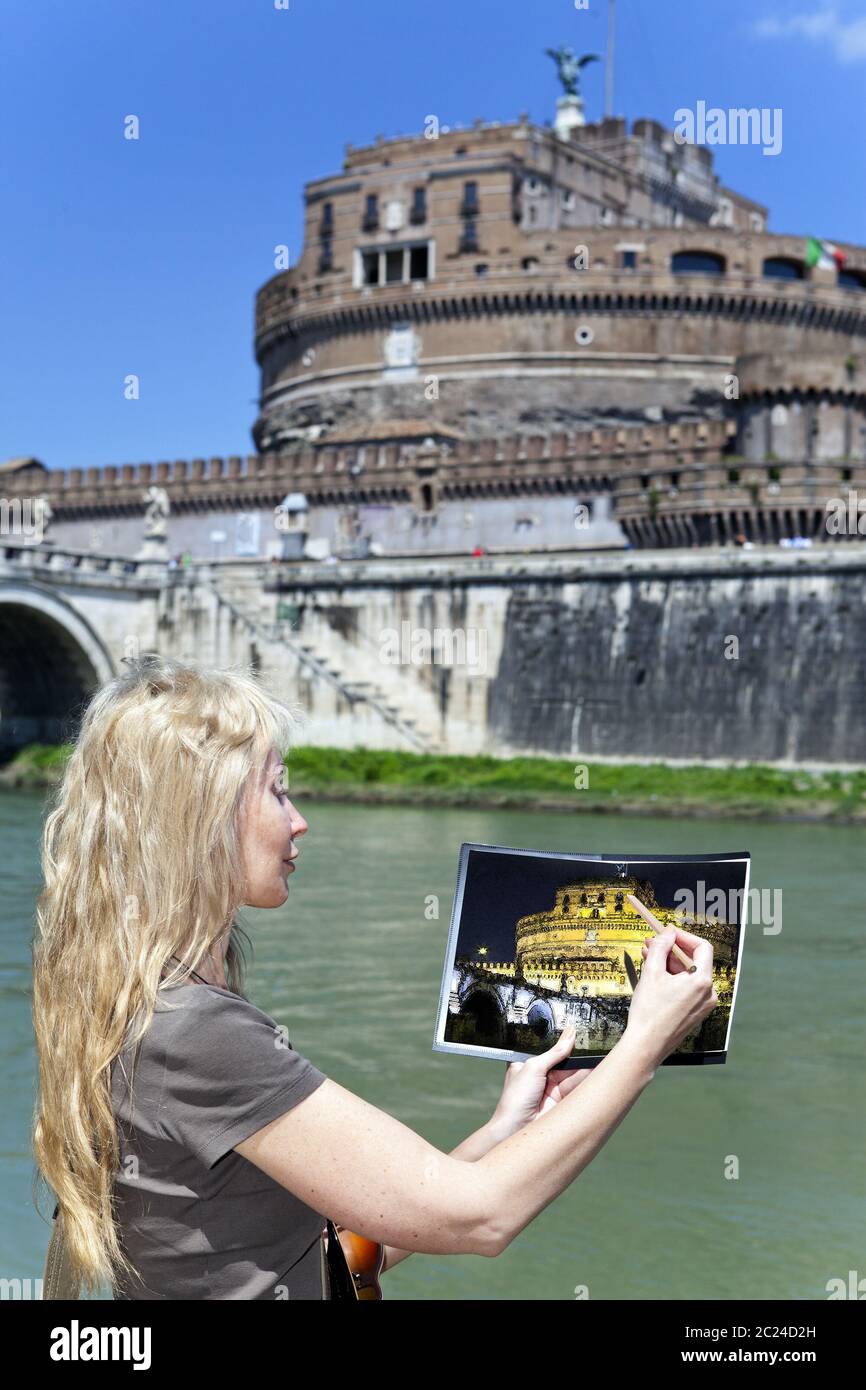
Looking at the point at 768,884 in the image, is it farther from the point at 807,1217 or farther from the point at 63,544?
the point at 63,544

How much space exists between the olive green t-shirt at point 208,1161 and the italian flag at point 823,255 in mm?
35303

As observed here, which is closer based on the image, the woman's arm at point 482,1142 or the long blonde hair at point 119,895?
the long blonde hair at point 119,895

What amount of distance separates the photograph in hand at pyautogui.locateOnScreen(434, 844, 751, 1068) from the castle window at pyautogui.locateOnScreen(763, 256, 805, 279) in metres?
34.8

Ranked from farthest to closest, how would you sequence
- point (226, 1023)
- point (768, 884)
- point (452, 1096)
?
1. point (768, 884)
2. point (452, 1096)
3. point (226, 1023)

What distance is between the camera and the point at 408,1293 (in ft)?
13.4

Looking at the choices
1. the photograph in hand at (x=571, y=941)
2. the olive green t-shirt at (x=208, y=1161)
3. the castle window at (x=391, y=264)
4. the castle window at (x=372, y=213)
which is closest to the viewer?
the olive green t-shirt at (x=208, y=1161)

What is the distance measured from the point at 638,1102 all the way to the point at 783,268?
1242 inches

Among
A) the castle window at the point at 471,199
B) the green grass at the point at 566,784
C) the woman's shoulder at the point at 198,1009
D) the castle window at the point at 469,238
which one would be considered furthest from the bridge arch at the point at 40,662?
the woman's shoulder at the point at 198,1009

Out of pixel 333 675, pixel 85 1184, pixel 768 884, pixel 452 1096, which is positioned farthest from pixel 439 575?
pixel 85 1184

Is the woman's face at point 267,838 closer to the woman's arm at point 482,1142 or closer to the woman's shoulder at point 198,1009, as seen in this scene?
the woman's shoulder at point 198,1009

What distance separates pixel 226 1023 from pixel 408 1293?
295cm

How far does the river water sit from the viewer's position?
14.1 feet

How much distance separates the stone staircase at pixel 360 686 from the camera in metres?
24.0
